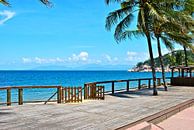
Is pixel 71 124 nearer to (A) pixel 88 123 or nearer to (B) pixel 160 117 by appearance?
(A) pixel 88 123

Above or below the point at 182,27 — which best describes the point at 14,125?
below

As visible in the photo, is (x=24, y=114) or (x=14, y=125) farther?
(x=24, y=114)

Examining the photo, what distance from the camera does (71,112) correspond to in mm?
9000

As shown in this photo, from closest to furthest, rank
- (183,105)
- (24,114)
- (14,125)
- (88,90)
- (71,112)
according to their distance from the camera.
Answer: (14,125) → (24,114) → (71,112) → (183,105) → (88,90)

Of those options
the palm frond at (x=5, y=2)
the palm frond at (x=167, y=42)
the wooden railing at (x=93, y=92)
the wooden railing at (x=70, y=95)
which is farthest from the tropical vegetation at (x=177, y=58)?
the palm frond at (x=5, y=2)

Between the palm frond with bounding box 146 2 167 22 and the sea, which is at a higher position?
the palm frond with bounding box 146 2 167 22

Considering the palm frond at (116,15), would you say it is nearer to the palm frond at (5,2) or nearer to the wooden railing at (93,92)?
the wooden railing at (93,92)

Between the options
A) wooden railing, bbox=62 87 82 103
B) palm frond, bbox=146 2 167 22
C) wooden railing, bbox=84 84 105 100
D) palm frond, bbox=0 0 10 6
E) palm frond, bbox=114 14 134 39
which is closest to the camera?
palm frond, bbox=0 0 10 6

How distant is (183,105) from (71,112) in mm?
4977

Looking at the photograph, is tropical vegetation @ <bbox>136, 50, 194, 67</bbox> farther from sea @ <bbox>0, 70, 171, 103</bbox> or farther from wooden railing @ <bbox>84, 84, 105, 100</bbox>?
wooden railing @ <bbox>84, 84, 105, 100</bbox>

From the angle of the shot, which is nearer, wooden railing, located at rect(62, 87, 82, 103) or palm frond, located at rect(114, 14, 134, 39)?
wooden railing, located at rect(62, 87, 82, 103)

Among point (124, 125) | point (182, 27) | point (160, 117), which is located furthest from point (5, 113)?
point (182, 27)

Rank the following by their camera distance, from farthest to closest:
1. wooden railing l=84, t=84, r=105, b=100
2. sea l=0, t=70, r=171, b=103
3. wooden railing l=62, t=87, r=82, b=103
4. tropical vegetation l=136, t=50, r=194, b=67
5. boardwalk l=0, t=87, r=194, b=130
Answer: sea l=0, t=70, r=171, b=103
tropical vegetation l=136, t=50, r=194, b=67
wooden railing l=84, t=84, r=105, b=100
wooden railing l=62, t=87, r=82, b=103
boardwalk l=0, t=87, r=194, b=130

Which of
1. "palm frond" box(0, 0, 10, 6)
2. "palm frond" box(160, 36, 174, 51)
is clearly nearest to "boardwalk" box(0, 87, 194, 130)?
"palm frond" box(0, 0, 10, 6)
